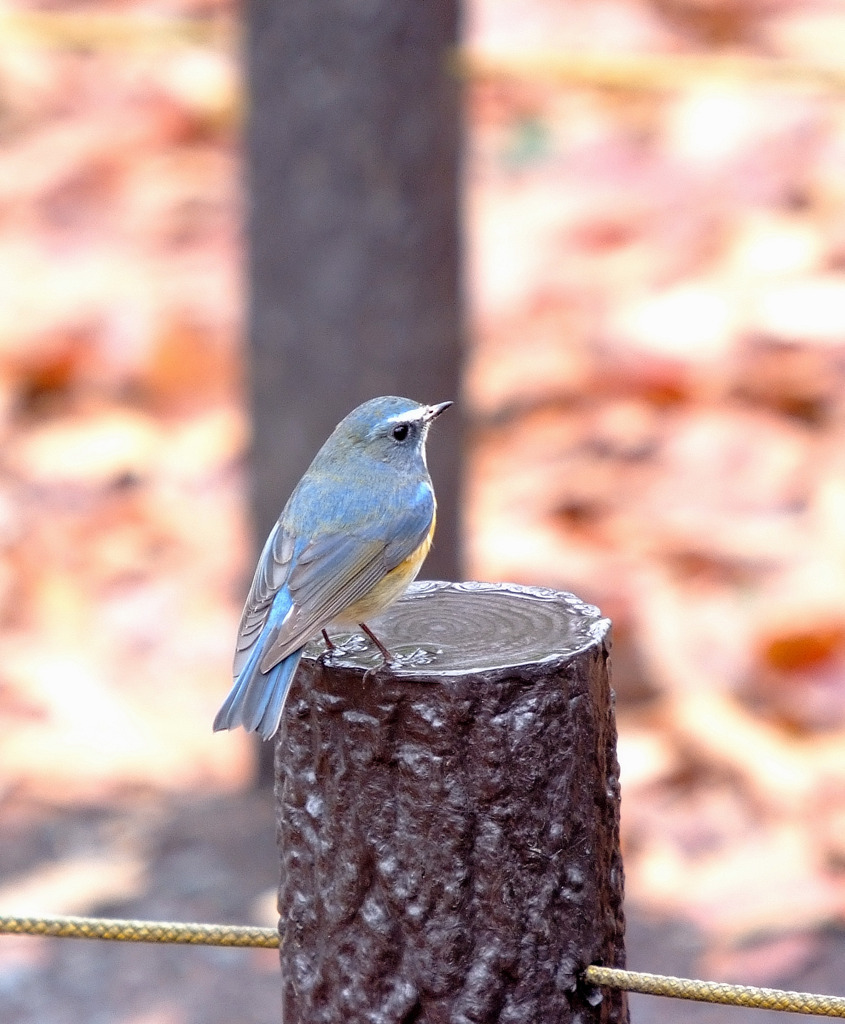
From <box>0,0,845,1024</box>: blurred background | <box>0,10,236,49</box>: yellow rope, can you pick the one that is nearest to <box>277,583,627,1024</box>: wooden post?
<box>0,0,845,1024</box>: blurred background

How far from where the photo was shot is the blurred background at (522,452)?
182 inches

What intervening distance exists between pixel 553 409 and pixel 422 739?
5.15 meters

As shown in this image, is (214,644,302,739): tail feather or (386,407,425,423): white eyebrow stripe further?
(386,407,425,423): white eyebrow stripe

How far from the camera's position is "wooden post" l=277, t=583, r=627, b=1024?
5.98ft

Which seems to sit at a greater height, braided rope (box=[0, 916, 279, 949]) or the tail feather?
the tail feather

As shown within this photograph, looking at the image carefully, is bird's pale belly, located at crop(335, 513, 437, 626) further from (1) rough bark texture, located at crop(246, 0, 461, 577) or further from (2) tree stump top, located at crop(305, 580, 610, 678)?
(1) rough bark texture, located at crop(246, 0, 461, 577)

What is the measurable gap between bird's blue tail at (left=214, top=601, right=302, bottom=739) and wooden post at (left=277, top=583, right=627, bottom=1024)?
4 centimetres

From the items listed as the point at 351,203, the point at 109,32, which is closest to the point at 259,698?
the point at 351,203

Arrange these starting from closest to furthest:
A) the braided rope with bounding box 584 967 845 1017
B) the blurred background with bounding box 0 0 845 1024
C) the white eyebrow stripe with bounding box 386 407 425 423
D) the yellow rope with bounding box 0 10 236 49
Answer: the braided rope with bounding box 584 967 845 1017
the white eyebrow stripe with bounding box 386 407 425 423
the blurred background with bounding box 0 0 845 1024
the yellow rope with bounding box 0 10 236 49

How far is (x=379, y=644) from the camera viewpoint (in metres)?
2.07

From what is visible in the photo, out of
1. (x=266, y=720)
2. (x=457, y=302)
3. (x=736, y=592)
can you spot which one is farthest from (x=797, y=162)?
(x=266, y=720)

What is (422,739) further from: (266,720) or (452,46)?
(452,46)

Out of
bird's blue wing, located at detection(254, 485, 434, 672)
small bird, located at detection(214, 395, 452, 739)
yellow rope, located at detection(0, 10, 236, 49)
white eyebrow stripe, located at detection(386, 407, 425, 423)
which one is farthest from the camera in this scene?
yellow rope, located at detection(0, 10, 236, 49)

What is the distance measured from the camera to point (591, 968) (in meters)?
1.91
